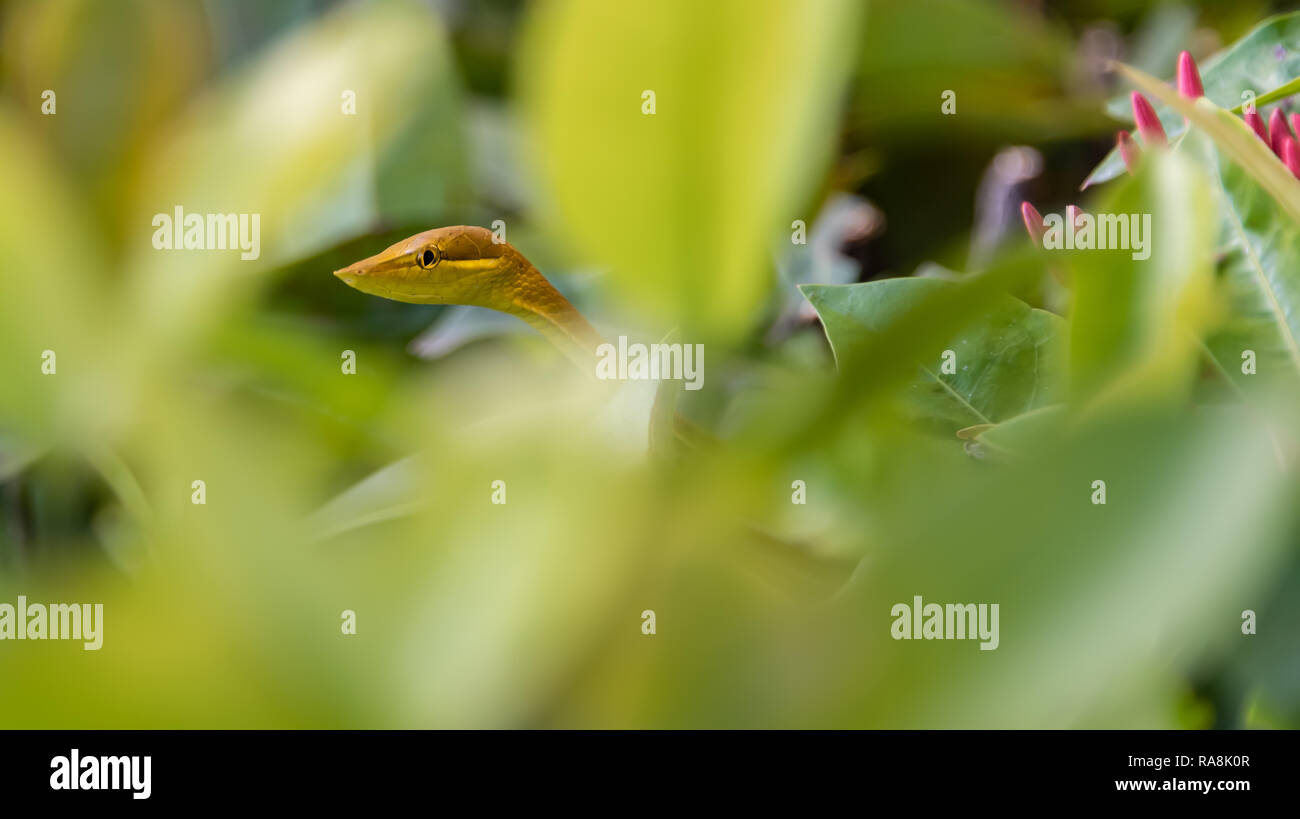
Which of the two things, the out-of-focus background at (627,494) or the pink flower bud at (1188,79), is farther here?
the pink flower bud at (1188,79)

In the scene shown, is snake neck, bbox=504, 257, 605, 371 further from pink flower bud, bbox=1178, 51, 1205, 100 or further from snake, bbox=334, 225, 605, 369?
pink flower bud, bbox=1178, 51, 1205, 100

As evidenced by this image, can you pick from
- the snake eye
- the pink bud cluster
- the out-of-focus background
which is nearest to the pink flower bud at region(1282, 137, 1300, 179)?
the pink bud cluster

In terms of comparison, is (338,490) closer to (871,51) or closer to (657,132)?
(657,132)

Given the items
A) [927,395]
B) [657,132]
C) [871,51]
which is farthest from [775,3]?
[871,51]

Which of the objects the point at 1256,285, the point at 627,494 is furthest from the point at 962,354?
the point at 627,494

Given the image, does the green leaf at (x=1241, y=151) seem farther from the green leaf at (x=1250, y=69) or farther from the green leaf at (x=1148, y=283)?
the green leaf at (x=1250, y=69)

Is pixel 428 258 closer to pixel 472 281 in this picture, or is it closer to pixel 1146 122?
pixel 472 281

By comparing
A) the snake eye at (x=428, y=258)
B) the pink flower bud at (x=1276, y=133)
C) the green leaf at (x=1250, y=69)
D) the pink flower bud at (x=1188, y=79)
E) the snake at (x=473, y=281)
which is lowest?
the snake at (x=473, y=281)

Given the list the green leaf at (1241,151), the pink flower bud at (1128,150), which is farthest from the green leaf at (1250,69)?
the green leaf at (1241,151)
